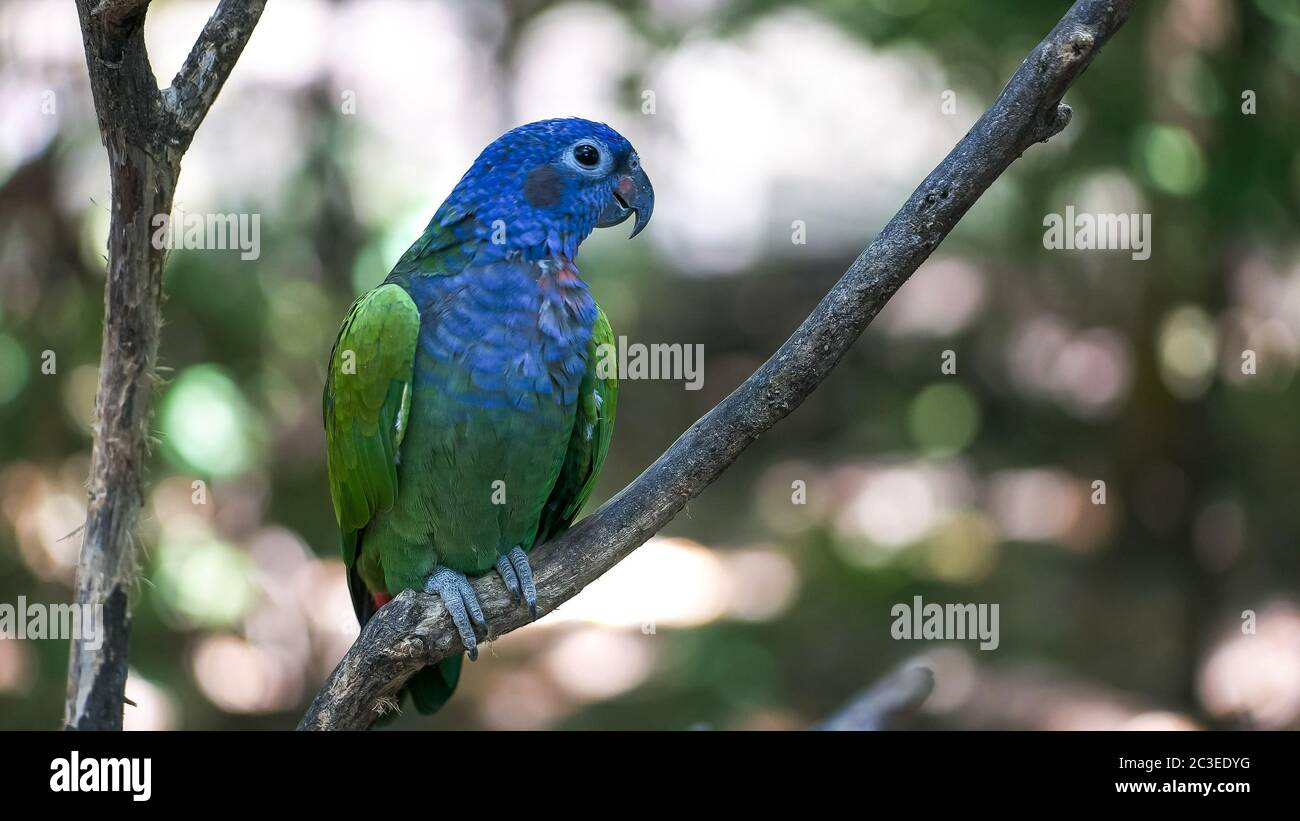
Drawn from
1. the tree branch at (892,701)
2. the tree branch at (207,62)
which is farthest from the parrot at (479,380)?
the tree branch at (892,701)

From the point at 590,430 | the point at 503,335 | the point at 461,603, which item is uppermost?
the point at 503,335

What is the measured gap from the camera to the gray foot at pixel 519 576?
9.82 ft

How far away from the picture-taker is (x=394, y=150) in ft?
19.9

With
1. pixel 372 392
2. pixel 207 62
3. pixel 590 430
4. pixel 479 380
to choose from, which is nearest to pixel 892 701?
pixel 590 430

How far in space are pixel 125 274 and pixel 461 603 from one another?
4.26ft

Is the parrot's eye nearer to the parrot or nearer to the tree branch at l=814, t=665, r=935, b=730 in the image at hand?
the parrot

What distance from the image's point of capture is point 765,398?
276cm

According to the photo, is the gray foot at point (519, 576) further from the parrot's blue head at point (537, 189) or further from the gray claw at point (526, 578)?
the parrot's blue head at point (537, 189)

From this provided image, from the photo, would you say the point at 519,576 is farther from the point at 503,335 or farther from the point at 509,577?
the point at 503,335

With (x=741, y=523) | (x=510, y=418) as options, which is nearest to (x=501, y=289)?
(x=510, y=418)

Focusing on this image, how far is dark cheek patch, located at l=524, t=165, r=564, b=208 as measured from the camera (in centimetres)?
323

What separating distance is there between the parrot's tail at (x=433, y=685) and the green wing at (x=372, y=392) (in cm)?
62

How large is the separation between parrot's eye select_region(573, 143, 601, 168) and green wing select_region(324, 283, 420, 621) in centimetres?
71

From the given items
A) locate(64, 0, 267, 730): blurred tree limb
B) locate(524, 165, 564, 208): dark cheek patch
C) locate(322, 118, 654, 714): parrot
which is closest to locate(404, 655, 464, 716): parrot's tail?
locate(322, 118, 654, 714): parrot
